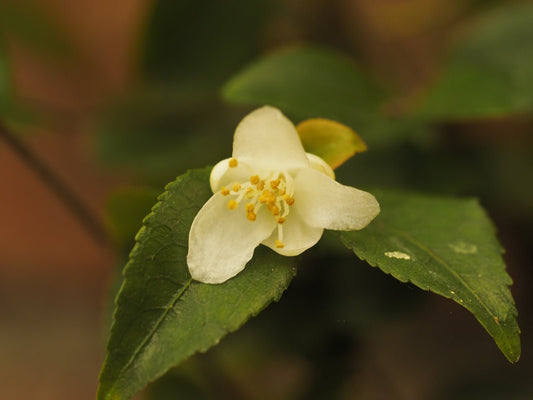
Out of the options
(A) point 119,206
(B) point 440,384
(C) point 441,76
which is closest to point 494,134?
(C) point 441,76

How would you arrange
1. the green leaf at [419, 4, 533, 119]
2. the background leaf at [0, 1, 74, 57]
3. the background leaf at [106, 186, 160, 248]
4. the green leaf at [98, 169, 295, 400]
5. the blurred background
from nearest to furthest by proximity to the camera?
the green leaf at [98, 169, 295, 400], the background leaf at [106, 186, 160, 248], the green leaf at [419, 4, 533, 119], the blurred background, the background leaf at [0, 1, 74, 57]

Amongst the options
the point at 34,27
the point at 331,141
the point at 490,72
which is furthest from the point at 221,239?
the point at 34,27

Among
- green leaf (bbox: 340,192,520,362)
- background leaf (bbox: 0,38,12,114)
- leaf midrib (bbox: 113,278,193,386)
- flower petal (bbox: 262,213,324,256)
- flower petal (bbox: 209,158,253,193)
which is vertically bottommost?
green leaf (bbox: 340,192,520,362)

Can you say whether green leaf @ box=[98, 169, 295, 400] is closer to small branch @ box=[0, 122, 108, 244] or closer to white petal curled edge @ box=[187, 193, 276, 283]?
white petal curled edge @ box=[187, 193, 276, 283]

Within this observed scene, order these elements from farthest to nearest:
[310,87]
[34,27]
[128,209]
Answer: [34,27] < [310,87] < [128,209]

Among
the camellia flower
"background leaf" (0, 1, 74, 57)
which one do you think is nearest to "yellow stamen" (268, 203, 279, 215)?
the camellia flower

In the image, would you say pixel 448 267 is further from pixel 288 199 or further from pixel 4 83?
pixel 4 83

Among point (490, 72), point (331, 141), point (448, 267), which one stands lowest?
point (490, 72)

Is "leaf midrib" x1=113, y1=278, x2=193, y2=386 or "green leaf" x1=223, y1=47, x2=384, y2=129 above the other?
"leaf midrib" x1=113, y1=278, x2=193, y2=386

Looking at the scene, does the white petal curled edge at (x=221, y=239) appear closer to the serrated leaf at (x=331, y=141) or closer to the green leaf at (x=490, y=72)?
the serrated leaf at (x=331, y=141)
